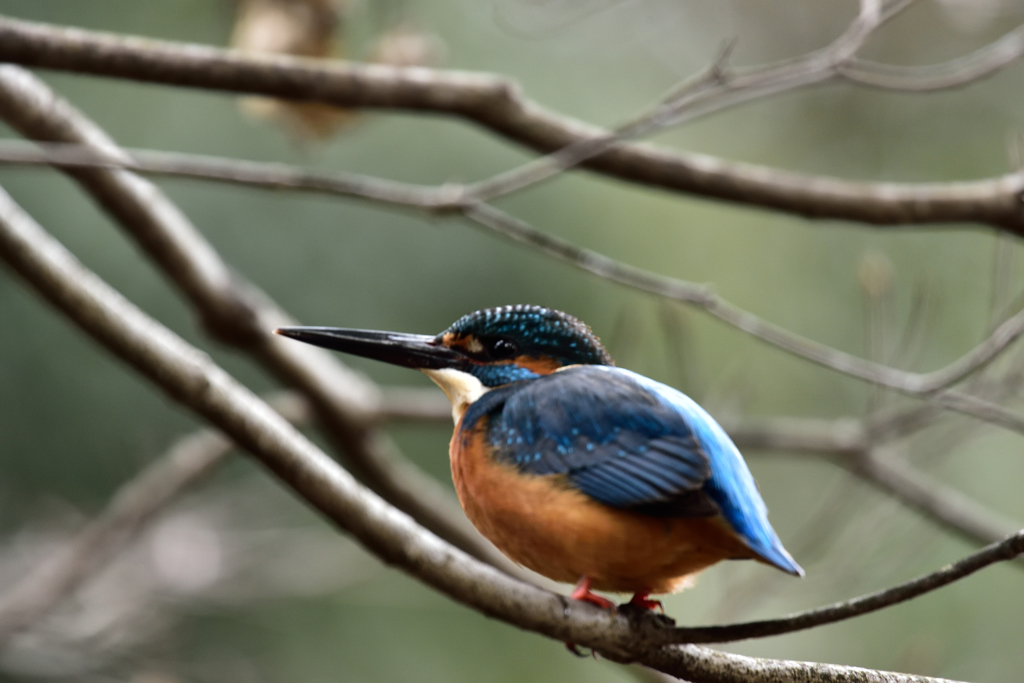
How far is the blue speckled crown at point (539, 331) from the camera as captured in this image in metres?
1.31

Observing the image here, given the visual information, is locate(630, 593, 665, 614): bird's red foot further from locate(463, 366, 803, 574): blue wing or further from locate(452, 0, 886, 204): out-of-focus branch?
locate(452, 0, 886, 204): out-of-focus branch

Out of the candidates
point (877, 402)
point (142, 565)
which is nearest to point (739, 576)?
point (877, 402)

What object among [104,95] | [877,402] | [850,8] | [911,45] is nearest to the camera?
[877,402]

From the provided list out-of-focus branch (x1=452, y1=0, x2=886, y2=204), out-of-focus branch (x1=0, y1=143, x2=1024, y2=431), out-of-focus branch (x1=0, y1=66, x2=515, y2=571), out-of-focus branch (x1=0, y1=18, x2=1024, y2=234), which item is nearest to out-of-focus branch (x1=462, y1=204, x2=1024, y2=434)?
out-of-focus branch (x1=0, y1=143, x2=1024, y2=431)

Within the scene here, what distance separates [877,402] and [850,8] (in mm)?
4948

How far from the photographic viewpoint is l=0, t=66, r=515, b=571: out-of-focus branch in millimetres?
2805

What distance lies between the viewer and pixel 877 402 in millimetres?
3371

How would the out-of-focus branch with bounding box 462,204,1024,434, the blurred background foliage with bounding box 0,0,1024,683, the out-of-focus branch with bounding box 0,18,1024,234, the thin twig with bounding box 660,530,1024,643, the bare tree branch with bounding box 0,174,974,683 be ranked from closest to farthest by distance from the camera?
the thin twig with bounding box 660,530,1024,643 < the bare tree branch with bounding box 0,174,974,683 < the out-of-focus branch with bounding box 462,204,1024,434 < the out-of-focus branch with bounding box 0,18,1024,234 < the blurred background foliage with bounding box 0,0,1024,683

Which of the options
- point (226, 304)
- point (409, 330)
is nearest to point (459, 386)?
point (226, 304)

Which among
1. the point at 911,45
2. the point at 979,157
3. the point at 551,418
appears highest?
the point at 911,45

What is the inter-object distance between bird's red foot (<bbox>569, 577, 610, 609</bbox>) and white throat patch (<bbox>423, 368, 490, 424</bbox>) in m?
0.29

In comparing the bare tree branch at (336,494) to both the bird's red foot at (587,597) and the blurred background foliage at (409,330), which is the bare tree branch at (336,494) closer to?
the bird's red foot at (587,597)

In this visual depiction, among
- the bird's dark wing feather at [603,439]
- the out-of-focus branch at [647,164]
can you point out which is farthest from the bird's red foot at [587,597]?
the out-of-focus branch at [647,164]

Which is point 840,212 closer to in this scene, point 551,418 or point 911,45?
point 551,418
